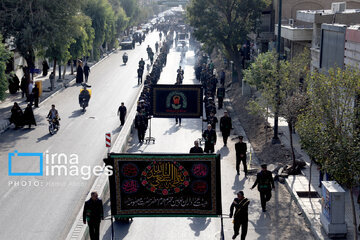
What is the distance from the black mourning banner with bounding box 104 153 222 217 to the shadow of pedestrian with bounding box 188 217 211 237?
1771mm

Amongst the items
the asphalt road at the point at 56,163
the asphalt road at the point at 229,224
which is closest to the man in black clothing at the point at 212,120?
the asphalt road at the point at 229,224

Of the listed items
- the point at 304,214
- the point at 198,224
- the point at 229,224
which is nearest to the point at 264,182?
the point at 304,214

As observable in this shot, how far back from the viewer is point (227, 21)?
127ft

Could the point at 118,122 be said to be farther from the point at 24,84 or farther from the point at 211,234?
the point at 211,234

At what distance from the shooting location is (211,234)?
1314 cm

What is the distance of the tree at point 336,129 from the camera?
11.0 metres

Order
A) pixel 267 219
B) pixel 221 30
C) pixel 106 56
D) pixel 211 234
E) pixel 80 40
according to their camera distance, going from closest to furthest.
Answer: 1. pixel 211 234
2. pixel 267 219
3. pixel 221 30
4. pixel 80 40
5. pixel 106 56

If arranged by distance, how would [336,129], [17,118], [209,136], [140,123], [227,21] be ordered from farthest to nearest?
[227,21], [17,118], [140,123], [209,136], [336,129]

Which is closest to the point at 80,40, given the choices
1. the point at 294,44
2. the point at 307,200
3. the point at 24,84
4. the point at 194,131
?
the point at 24,84

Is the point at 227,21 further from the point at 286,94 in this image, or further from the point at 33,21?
the point at 286,94

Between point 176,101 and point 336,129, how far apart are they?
462 inches

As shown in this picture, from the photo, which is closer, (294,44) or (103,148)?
(103,148)

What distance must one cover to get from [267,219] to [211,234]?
175 centimetres

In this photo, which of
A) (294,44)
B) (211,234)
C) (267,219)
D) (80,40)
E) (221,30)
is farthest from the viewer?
(80,40)
